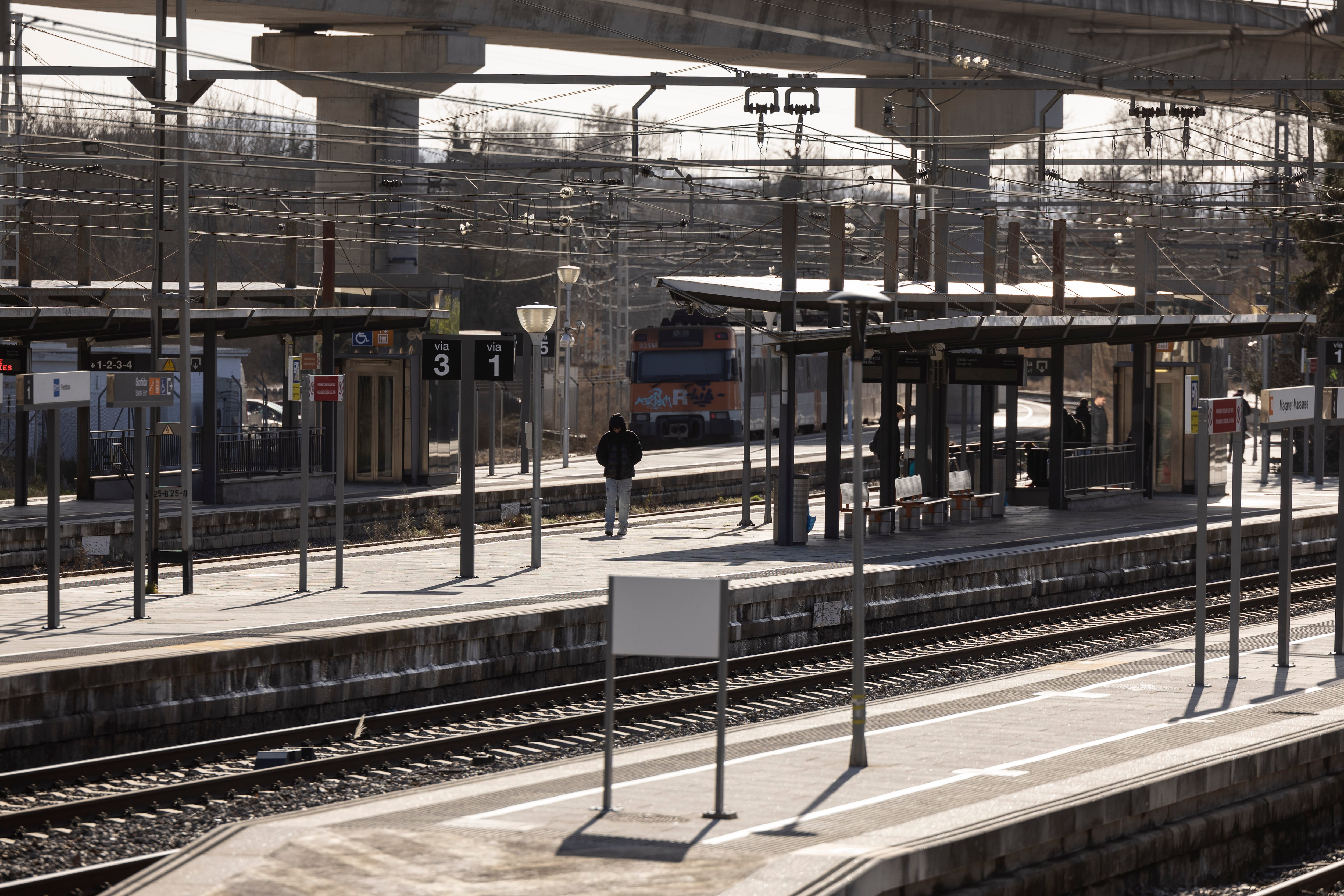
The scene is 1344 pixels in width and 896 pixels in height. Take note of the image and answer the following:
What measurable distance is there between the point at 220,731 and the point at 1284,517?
8522 mm

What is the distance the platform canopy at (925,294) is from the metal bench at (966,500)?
2552 millimetres

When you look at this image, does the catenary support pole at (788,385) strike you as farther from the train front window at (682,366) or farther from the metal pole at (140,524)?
the train front window at (682,366)

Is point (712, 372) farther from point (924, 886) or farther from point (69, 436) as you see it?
point (924, 886)


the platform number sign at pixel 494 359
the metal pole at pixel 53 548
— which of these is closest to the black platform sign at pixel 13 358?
the platform number sign at pixel 494 359

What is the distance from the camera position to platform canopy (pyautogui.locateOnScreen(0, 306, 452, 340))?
77.4 ft

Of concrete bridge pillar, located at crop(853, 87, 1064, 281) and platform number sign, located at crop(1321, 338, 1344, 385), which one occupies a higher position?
concrete bridge pillar, located at crop(853, 87, 1064, 281)

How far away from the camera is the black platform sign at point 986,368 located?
25.0 meters

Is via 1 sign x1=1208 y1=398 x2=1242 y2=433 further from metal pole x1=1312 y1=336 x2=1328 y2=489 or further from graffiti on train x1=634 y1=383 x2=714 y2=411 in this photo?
graffiti on train x1=634 y1=383 x2=714 y2=411

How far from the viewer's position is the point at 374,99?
3016cm

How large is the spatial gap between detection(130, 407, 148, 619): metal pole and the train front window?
27552mm

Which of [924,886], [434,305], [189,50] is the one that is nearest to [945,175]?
[434,305]

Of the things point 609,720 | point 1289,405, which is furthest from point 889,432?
point 609,720

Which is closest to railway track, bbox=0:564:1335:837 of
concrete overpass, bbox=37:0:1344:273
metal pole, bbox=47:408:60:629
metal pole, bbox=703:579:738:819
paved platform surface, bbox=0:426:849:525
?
metal pole, bbox=47:408:60:629

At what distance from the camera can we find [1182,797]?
30.1 ft
